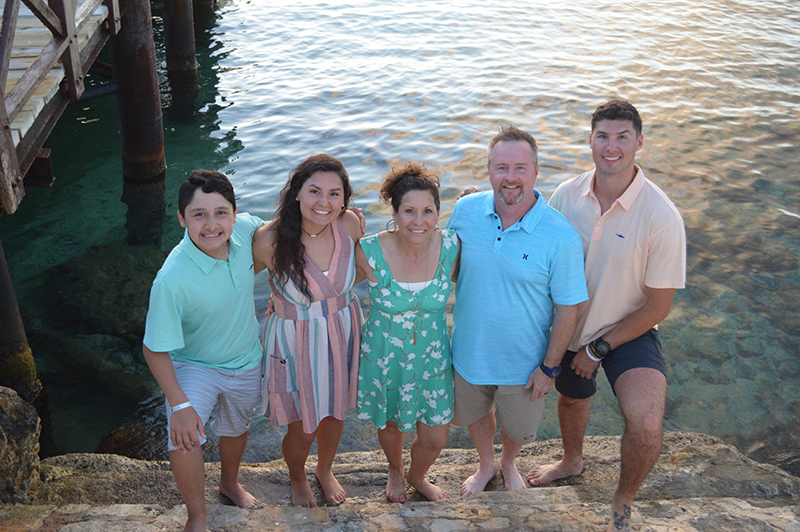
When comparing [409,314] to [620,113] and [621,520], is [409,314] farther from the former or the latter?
[620,113]

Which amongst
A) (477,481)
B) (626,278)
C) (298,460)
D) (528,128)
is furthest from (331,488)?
(528,128)

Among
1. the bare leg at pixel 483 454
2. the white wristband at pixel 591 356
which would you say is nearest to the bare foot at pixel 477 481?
the bare leg at pixel 483 454

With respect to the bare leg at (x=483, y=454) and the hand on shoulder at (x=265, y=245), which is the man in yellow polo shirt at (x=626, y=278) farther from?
the hand on shoulder at (x=265, y=245)

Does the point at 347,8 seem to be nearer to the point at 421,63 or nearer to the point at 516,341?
the point at 421,63

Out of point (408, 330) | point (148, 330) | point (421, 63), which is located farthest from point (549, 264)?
point (421, 63)

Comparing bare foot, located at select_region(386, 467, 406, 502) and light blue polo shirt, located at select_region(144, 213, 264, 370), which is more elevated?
light blue polo shirt, located at select_region(144, 213, 264, 370)

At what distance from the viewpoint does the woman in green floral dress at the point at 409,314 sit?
3.34m

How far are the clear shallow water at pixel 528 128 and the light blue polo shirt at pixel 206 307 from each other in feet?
5.54

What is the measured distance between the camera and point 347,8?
16.6 metres

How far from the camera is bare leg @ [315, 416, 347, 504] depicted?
3709 millimetres

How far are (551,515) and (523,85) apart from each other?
9675mm

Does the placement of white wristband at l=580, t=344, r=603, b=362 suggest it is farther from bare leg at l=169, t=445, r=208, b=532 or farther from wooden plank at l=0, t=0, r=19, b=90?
wooden plank at l=0, t=0, r=19, b=90

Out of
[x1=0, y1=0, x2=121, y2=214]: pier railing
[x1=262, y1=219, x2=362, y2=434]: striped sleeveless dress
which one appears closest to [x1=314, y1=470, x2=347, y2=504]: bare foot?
[x1=262, y1=219, x2=362, y2=434]: striped sleeveless dress

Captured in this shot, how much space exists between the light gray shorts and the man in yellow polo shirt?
178 cm
